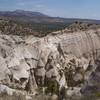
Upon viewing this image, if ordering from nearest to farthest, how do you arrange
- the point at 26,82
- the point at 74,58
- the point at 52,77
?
the point at 26,82 → the point at 52,77 → the point at 74,58

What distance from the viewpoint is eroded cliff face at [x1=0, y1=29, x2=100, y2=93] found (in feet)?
112

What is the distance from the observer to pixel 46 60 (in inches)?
1543

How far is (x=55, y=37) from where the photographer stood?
43156 mm

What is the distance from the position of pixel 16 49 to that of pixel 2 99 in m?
25.0

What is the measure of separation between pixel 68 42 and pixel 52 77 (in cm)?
809

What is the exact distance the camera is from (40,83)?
36.8m

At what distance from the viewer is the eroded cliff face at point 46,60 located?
3416 cm

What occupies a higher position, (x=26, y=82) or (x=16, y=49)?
(x=16, y=49)

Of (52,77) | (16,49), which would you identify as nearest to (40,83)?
(52,77)

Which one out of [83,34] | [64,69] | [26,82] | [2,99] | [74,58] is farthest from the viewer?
[83,34]

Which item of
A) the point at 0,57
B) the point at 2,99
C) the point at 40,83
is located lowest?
the point at 40,83

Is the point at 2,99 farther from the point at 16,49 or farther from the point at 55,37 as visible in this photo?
the point at 55,37

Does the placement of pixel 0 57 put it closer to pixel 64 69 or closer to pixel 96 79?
pixel 64 69

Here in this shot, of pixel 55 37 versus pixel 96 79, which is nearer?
pixel 96 79
